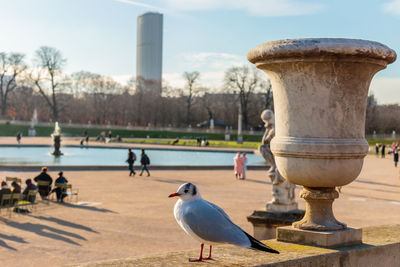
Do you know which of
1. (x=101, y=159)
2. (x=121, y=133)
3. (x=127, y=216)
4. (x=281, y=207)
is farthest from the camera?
(x=121, y=133)

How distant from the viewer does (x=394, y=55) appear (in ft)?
12.6

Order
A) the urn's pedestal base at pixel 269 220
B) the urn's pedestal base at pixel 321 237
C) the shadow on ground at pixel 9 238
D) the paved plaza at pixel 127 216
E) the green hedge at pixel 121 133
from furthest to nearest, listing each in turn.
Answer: the green hedge at pixel 121 133
the shadow on ground at pixel 9 238
the paved plaza at pixel 127 216
the urn's pedestal base at pixel 269 220
the urn's pedestal base at pixel 321 237

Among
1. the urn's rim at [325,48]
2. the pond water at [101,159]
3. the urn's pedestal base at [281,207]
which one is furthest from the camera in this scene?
the pond water at [101,159]

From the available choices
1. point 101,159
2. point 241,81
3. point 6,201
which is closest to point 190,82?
point 241,81

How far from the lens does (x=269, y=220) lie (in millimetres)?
8078

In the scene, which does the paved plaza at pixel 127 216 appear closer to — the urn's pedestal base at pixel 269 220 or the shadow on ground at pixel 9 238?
the shadow on ground at pixel 9 238

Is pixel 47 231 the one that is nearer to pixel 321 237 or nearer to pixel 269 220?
pixel 269 220

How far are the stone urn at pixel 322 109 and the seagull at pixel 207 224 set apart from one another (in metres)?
0.88

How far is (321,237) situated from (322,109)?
0.94 meters

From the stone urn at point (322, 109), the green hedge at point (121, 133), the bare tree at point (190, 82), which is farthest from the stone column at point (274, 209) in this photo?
the bare tree at point (190, 82)

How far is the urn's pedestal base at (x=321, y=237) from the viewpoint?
370 centimetres

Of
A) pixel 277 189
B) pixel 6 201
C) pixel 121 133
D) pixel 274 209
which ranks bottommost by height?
pixel 6 201

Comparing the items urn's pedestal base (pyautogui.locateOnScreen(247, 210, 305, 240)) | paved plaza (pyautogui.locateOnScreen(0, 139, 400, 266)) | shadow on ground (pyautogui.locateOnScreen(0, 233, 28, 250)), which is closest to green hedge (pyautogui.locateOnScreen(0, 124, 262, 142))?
paved plaza (pyautogui.locateOnScreen(0, 139, 400, 266))

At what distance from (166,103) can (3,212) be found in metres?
81.6
